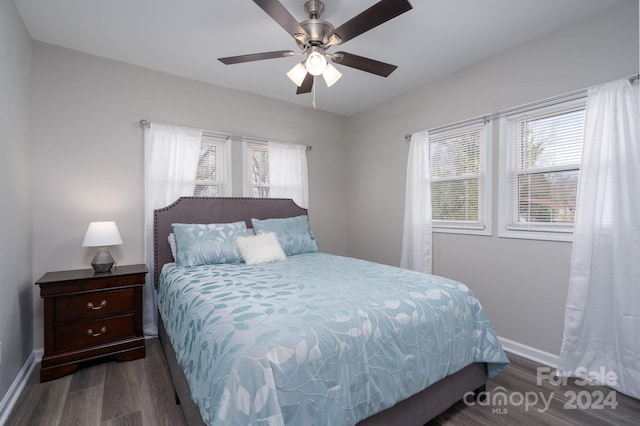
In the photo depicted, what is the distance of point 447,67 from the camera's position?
306 centimetres

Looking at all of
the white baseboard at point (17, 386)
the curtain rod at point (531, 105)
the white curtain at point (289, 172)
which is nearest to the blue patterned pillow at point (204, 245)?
the white curtain at point (289, 172)

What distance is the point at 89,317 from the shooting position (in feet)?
7.89

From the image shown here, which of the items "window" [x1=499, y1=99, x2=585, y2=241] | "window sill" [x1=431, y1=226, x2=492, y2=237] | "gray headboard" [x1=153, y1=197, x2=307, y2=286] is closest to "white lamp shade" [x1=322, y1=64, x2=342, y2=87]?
"window" [x1=499, y1=99, x2=585, y2=241]

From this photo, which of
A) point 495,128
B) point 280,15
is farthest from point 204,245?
point 495,128

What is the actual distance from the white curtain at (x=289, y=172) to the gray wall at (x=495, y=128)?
1.06 meters

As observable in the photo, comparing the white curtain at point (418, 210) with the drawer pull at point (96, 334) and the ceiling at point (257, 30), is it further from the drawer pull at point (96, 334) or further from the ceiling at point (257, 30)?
the drawer pull at point (96, 334)

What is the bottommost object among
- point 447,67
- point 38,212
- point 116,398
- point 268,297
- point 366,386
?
point 116,398

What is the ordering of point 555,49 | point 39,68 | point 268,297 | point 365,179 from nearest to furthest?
point 268,297 < point 555,49 < point 39,68 < point 365,179

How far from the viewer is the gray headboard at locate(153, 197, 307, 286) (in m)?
3.01

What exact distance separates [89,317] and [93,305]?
9cm

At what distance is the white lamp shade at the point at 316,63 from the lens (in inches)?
77.1

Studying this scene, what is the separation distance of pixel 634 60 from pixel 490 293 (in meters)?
2.07

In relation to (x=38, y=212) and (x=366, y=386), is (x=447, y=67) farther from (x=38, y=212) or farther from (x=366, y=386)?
(x=38, y=212)

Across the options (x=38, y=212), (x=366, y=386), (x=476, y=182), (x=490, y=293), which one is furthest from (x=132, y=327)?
(x=476, y=182)
